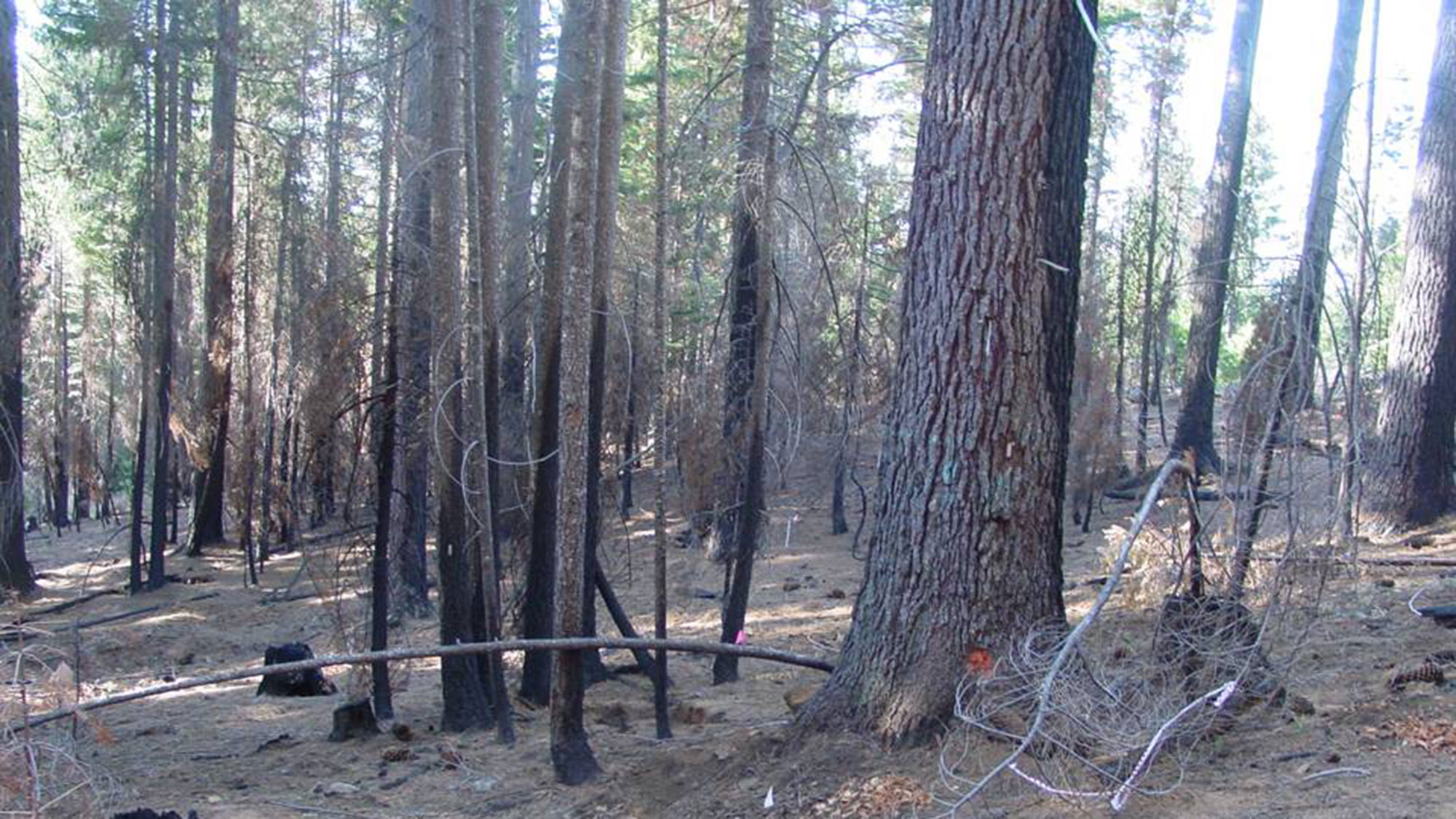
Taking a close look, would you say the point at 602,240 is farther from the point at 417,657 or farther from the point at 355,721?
the point at 355,721

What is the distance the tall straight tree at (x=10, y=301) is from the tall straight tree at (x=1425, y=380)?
545 inches

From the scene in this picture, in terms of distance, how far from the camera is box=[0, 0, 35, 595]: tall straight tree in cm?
1352

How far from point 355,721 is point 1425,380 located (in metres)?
9.93

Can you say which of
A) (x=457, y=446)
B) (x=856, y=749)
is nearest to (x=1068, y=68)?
(x=856, y=749)

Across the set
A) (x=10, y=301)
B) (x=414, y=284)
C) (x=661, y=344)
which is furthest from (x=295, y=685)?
(x=661, y=344)

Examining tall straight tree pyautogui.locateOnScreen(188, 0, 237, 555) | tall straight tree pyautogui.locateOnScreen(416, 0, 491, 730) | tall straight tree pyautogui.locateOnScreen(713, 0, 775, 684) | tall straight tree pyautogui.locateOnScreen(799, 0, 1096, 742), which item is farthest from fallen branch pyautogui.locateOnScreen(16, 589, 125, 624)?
tall straight tree pyautogui.locateOnScreen(799, 0, 1096, 742)

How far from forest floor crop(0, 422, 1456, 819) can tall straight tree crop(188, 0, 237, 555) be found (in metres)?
4.64

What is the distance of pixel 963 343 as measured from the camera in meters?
5.65

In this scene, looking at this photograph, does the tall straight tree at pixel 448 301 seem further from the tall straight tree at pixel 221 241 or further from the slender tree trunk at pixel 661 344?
the tall straight tree at pixel 221 241

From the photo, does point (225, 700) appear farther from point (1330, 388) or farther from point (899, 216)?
point (1330, 388)

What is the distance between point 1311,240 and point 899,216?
19.1 feet

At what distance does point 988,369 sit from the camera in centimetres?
562

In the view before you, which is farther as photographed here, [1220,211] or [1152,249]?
[1152,249]

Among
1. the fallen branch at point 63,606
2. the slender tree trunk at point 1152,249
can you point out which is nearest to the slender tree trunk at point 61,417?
the fallen branch at point 63,606
